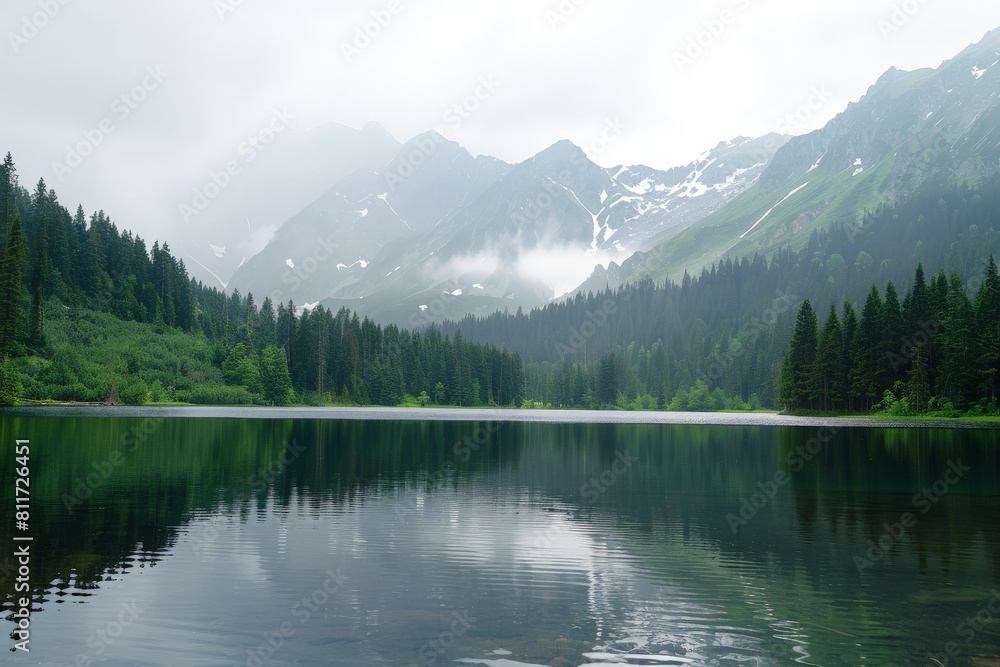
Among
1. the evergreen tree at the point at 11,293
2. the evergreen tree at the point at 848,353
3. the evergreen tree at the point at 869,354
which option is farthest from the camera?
the evergreen tree at the point at 848,353

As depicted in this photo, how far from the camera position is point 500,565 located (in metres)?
28.2

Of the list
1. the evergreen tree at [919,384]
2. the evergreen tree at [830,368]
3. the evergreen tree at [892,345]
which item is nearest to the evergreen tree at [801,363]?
the evergreen tree at [830,368]

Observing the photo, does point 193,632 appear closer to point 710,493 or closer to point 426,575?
point 426,575

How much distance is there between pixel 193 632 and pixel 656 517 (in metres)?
25.3

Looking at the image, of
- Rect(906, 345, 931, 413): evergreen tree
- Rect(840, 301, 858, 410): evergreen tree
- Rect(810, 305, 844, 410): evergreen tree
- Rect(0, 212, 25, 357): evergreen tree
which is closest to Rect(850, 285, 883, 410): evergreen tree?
Rect(840, 301, 858, 410): evergreen tree

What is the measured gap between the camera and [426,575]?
2625cm

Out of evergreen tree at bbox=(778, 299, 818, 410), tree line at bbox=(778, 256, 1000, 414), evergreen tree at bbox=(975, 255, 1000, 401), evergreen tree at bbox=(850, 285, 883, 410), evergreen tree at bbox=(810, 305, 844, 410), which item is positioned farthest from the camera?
evergreen tree at bbox=(778, 299, 818, 410)

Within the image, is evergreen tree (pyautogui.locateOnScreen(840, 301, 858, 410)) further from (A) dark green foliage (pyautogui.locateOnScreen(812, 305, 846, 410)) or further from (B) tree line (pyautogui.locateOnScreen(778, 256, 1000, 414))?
(A) dark green foliage (pyautogui.locateOnScreen(812, 305, 846, 410))

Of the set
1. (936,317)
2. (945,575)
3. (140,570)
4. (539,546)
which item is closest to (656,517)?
(539,546)

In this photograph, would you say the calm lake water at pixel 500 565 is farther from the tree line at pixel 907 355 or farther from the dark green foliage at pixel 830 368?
the dark green foliage at pixel 830 368

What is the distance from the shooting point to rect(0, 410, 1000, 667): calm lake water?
1914 cm

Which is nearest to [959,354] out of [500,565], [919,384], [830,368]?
[919,384]

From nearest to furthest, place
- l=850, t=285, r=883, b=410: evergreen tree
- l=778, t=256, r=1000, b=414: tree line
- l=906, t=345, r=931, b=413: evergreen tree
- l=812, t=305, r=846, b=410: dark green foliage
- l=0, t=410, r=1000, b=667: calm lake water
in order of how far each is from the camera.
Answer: l=0, t=410, r=1000, b=667: calm lake water < l=778, t=256, r=1000, b=414: tree line < l=906, t=345, r=931, b=413: evergreen tree < l=850, t=285, r=883, b=410: evergreen tree < l=812, t=305, r=846, b=410: dark green foliage

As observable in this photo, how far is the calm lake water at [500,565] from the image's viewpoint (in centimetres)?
1914
